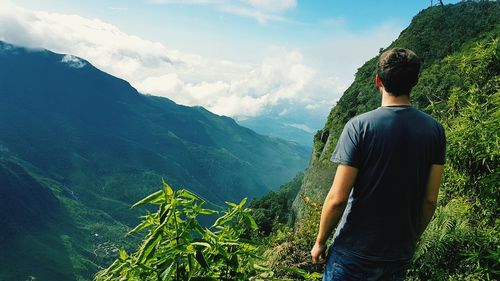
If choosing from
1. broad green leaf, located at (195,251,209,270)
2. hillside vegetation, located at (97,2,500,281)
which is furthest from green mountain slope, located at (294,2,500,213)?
broad green leaf, located at (195,251,209,270)

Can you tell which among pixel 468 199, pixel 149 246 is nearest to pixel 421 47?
pixel 468 199

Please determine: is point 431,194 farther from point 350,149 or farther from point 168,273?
point 168,273

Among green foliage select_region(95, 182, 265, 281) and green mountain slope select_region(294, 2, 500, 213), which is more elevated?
green mountain slope select_region(294, 2, 500, 213)

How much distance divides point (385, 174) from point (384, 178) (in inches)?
1.2

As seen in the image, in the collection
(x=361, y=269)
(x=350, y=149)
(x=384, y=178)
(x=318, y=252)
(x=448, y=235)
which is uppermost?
(x=350, y=149)

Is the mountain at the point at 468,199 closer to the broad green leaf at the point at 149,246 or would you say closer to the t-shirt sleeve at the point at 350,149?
the t-shirt sleeve at the point at 350,149

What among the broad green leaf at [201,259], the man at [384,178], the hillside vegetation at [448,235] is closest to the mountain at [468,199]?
the hillside vegetation at [448,235]

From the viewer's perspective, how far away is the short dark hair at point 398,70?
3176mm

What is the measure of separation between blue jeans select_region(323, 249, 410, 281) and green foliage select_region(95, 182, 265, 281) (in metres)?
0.94

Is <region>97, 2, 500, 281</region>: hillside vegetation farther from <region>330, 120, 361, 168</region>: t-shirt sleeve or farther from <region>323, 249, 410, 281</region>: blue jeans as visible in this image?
<region>330, 120, 361, 168</region>: t-shirt sleeve

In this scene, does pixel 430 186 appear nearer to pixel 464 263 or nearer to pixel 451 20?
pixel 464 263

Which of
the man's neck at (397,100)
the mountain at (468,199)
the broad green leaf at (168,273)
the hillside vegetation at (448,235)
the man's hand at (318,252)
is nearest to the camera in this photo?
the broad green leaf at (168,273)

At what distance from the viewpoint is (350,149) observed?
3170 millimetres

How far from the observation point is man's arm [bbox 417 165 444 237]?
3.41 metres
